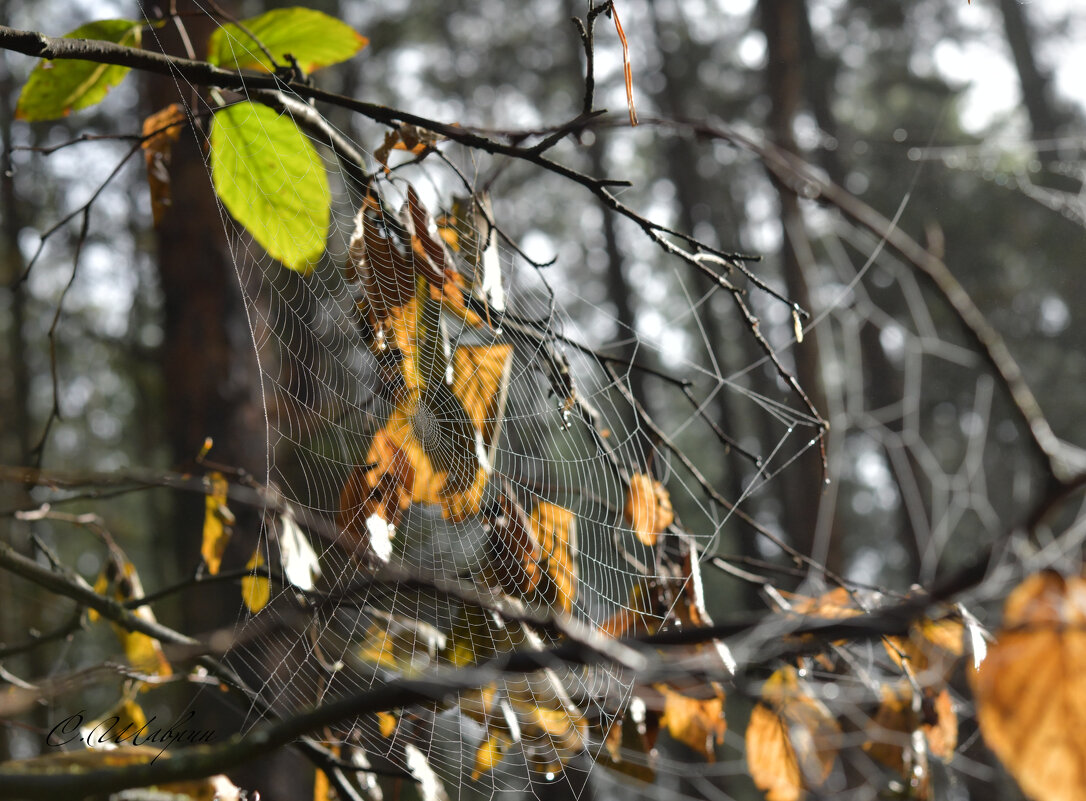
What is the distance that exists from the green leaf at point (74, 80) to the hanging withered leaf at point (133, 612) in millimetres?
886

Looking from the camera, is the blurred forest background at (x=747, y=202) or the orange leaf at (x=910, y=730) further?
the blurred forest background at (x=747, y=202)

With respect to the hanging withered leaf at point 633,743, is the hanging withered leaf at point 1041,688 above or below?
above

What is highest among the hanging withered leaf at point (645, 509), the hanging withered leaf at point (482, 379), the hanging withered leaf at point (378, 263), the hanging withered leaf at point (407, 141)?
the hanging withered leaf at point (407, 141)

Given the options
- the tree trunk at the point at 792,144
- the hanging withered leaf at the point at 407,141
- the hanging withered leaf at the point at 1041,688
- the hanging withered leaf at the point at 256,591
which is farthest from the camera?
the tree trunk at the point at 792,144

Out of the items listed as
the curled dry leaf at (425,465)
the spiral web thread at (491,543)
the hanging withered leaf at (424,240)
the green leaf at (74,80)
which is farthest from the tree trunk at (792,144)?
the green leaf at (74,80)

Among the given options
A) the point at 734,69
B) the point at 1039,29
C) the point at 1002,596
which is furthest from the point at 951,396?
the point at 1002,596

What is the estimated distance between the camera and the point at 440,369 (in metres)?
1.80

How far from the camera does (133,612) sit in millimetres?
1491

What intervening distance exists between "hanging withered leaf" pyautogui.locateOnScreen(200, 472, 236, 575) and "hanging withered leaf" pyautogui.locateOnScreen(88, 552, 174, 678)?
0.15m

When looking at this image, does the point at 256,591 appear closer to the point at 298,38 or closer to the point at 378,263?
the point at 378,263

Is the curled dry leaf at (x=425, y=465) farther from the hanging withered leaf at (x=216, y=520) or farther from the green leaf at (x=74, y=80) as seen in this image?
the green leaf at (x=74, y=80)

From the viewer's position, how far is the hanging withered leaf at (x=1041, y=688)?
0.35m

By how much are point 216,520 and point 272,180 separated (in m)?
0.70

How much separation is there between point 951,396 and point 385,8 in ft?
28.6
